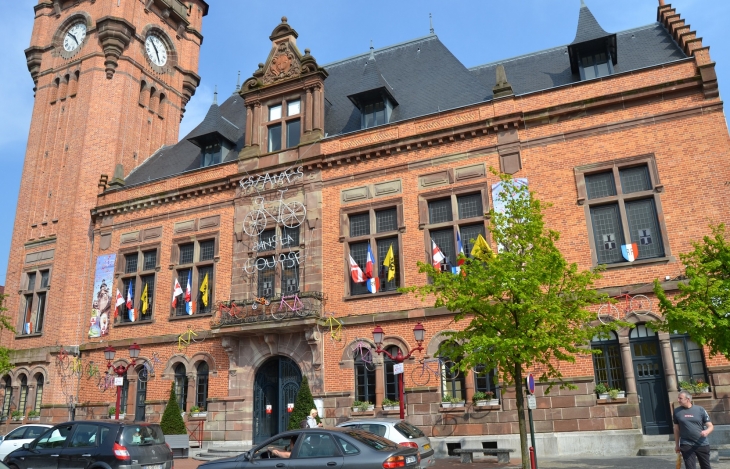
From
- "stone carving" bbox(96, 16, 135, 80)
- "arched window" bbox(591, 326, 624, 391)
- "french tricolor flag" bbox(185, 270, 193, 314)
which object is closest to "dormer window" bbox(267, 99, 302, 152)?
"french tricolor flag" bbox(185, 270, 193, 314)

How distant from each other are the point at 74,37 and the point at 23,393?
18.6 m

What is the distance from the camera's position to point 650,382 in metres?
17.5

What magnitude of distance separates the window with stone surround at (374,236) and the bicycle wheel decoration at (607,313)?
6598 mm

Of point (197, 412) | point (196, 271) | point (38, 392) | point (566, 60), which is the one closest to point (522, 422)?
point (197, 412)

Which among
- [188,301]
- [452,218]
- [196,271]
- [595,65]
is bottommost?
[188,301]

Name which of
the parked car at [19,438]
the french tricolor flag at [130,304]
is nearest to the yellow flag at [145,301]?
the french tricolor flag at [130,304]

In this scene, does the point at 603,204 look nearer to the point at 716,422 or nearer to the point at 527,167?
the point at 527,167

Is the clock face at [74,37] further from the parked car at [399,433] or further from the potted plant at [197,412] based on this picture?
the parked car at [399,433]

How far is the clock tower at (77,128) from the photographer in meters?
27.4

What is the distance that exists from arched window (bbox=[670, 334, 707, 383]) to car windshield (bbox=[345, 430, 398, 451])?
436 inches

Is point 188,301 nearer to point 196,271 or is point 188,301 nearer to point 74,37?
point 196,271

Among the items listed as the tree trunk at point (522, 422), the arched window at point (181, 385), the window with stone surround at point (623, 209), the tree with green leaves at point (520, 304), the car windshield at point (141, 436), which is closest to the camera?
the car windshield at point (141, 436)

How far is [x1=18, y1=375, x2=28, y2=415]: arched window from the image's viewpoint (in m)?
26.2

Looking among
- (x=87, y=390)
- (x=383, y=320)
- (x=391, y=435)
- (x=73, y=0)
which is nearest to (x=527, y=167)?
(x=383, y=320)
